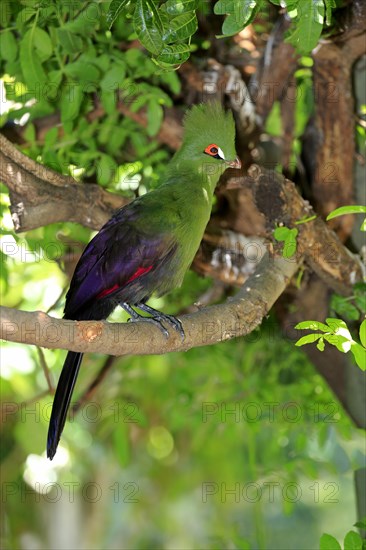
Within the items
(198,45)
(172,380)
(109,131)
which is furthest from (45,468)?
(198,45)

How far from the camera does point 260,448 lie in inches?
143

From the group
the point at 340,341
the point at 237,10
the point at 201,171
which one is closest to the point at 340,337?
the point at 340,341

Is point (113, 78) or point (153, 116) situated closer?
point (113, 78)

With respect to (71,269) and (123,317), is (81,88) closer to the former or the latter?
(71,269)

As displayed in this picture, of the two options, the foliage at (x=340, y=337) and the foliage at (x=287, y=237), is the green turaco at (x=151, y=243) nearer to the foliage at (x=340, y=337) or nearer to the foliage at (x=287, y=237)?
the foliage at (x=287, y=237)

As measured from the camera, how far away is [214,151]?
5.13 ft

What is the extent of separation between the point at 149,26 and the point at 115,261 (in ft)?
1.64

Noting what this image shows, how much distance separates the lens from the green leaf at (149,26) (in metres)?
1.08

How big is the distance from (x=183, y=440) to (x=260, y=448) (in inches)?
45.2

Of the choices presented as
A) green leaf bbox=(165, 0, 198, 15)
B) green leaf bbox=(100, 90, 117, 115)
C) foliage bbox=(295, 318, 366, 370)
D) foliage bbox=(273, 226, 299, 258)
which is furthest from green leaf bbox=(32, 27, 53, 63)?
foliage bbox=(295, 318, 366, 370)

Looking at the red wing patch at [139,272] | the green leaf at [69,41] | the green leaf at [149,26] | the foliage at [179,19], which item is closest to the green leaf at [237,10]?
the foliage at [179,19]

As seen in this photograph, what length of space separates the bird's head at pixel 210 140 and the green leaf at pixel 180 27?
0.42 m

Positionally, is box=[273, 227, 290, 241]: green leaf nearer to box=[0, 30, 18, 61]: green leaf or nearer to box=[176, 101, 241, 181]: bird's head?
box=[176, 101, 241, 181]: bird's head

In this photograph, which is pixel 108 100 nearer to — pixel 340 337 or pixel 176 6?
pixel 176 6
